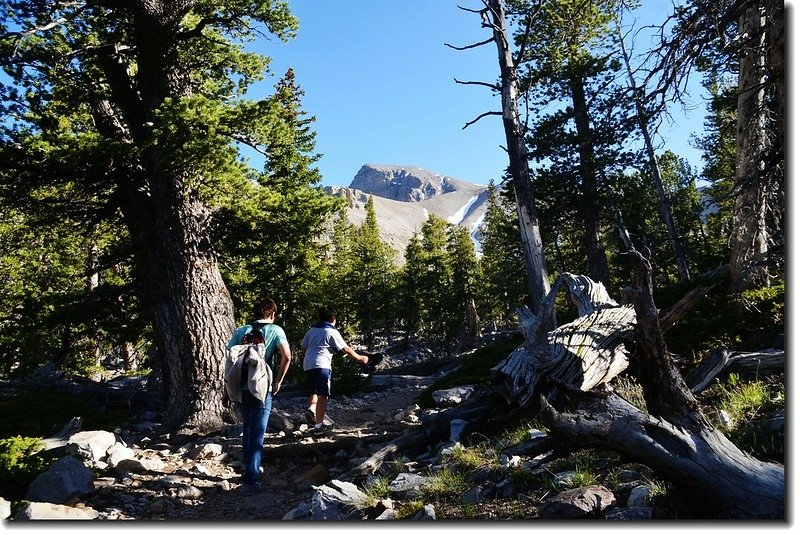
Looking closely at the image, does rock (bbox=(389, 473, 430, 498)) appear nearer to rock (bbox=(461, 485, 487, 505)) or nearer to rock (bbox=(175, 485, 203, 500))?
rock (bbox=(461, 485, 487, 505))

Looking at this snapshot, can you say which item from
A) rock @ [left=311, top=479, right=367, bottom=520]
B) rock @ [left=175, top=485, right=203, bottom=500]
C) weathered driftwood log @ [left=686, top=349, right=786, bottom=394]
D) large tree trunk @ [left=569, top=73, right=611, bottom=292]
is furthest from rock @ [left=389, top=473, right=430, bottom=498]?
large tree trunk @ [left=569, top=73, right=611, bottom=292]

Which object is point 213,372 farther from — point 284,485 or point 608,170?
point 608,170

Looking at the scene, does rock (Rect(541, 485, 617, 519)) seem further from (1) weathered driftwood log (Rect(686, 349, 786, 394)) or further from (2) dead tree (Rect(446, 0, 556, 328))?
(2) dead tree (Rect(446, 0, 556, 328))

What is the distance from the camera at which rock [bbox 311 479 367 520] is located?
3471 mm

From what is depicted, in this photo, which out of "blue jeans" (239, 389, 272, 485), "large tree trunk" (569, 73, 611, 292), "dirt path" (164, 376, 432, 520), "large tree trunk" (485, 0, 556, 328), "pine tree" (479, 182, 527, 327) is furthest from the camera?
"pine tree" (479, 182, 527, 327)

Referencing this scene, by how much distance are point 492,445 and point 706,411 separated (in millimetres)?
1893

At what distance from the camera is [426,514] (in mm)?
3121

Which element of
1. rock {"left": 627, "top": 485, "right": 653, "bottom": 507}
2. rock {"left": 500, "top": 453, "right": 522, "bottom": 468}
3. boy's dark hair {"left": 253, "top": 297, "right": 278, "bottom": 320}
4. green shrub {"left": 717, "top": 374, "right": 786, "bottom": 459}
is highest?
boy's dark hair {"left": 253, "top": 297, "right": 278, "bottom": 320}

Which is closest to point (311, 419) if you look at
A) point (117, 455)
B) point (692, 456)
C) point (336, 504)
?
point (117, 455)

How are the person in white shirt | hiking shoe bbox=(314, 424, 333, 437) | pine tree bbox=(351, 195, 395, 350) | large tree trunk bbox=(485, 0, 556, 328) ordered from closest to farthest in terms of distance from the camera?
hiking shoe bbox=(314, 424, 333, 437), the person in white shirt, large tree trunk bbox=(485, 0, 556, 328), pine tree bbox=(351, 195, 395, 350)

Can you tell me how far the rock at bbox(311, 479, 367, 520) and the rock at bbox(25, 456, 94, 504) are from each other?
7.77 feet

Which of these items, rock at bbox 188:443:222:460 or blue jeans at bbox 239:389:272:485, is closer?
blue jeans at bbox 239:389:272:485

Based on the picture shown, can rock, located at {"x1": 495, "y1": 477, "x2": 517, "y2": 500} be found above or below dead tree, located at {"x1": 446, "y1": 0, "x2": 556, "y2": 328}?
below

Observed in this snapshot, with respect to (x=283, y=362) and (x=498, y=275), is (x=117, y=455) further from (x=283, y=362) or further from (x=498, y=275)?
(x=498, y=275)
